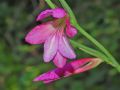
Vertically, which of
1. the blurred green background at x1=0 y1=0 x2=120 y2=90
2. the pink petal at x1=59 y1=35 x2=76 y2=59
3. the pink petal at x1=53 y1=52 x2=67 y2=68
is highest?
the pink petal at x1=59 y1=35 x2=76 y2=59

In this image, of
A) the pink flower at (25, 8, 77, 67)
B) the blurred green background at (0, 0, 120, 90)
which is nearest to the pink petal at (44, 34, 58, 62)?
the pink flower at (25, 8, 77, 67)

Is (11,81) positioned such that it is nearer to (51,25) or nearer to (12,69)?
(12,69)

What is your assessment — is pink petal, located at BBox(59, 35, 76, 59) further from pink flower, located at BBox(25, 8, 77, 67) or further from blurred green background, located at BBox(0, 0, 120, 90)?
blurred green background, located at BBox(0, 0, 120, 90)

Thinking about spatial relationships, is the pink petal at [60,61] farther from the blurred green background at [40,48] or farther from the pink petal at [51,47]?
the blurred green background at [40,48]

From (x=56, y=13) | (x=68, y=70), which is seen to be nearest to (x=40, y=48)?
(x=68, y=70)

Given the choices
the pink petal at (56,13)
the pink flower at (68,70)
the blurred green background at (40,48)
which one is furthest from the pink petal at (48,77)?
the blurred green background at (40,48)

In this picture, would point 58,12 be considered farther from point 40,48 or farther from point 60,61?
point 40,48
